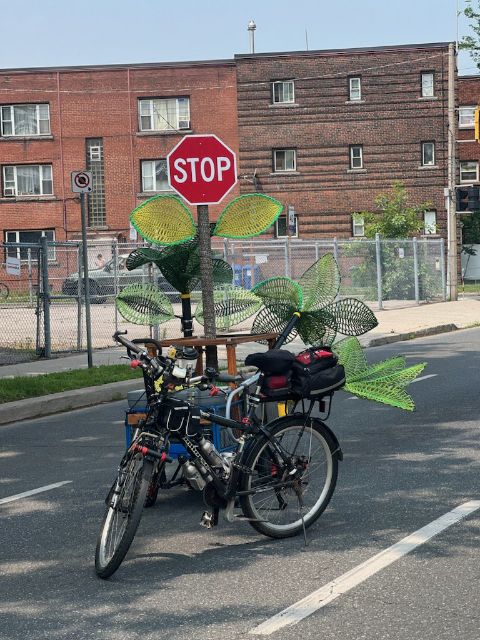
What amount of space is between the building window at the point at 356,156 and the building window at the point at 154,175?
806cm

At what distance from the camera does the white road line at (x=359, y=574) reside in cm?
516

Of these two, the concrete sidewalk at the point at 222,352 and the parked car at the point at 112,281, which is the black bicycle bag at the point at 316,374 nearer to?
the concrete sidewalk at the point at 222,352

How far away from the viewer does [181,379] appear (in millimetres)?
6266

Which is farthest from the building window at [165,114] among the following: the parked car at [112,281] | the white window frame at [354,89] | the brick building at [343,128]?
the parked car at [112,281]

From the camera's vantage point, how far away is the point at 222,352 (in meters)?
19.5

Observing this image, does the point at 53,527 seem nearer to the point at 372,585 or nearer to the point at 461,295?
the point at 372,585

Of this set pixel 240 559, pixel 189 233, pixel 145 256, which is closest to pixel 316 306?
pixel 189 233

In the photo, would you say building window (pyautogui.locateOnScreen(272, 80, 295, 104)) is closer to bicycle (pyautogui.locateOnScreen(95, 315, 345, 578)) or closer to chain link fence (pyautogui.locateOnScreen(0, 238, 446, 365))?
chain link fence (pyautogui.locateOnScreen(0, 238, 446, 365))

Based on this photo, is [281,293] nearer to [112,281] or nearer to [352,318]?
[352,318]

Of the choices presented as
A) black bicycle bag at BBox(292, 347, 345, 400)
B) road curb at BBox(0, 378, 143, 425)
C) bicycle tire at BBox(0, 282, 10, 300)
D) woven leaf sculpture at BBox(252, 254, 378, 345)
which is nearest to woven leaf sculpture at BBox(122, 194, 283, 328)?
woven leaf sculpture at BBox(252, 254, 378, 345)

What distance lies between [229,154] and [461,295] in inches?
1270

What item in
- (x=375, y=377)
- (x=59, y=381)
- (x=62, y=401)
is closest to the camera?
(x=375, y=377)

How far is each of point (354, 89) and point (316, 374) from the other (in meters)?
43.4

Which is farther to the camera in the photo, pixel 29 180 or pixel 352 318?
pixel 29 180
